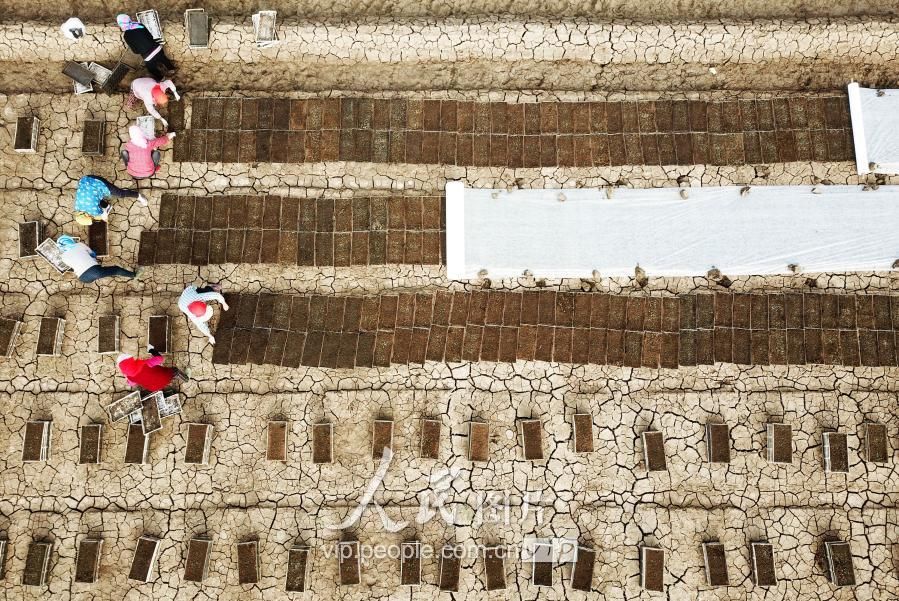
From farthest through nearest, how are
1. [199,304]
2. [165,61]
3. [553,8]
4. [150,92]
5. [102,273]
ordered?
[553,8]
[165,61]
[150,92]
[102,273]
[199,304]

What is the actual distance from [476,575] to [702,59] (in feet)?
22.1

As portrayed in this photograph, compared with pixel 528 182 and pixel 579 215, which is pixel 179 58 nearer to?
pixel 528 182

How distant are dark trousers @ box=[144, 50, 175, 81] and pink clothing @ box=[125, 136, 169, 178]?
0.88 meters

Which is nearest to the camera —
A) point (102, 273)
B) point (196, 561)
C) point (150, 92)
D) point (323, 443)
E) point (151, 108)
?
point (196, 561)

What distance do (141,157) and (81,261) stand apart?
136 cm

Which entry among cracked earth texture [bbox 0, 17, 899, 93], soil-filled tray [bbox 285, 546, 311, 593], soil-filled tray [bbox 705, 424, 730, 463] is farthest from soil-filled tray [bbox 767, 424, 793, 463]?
soil-filled tray [bbox 285, 546, 311, 593]

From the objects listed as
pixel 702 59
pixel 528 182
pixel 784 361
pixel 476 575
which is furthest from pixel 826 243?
pixel 476 575

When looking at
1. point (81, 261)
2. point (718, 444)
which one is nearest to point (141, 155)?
point (81, 261)

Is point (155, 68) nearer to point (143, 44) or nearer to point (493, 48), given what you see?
point (143, 44)

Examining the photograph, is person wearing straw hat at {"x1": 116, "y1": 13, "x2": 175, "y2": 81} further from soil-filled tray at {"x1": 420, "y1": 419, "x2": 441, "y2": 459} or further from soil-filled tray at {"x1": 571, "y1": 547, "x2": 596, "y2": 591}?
soil-filled tray at {"x1": 571, "y1": 547, "x2": 596, "y2": 591}

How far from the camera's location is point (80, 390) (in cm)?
Result: 613

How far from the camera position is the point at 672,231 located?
20.7ft

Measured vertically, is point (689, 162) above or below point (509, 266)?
above

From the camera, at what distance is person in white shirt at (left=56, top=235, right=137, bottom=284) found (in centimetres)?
577
